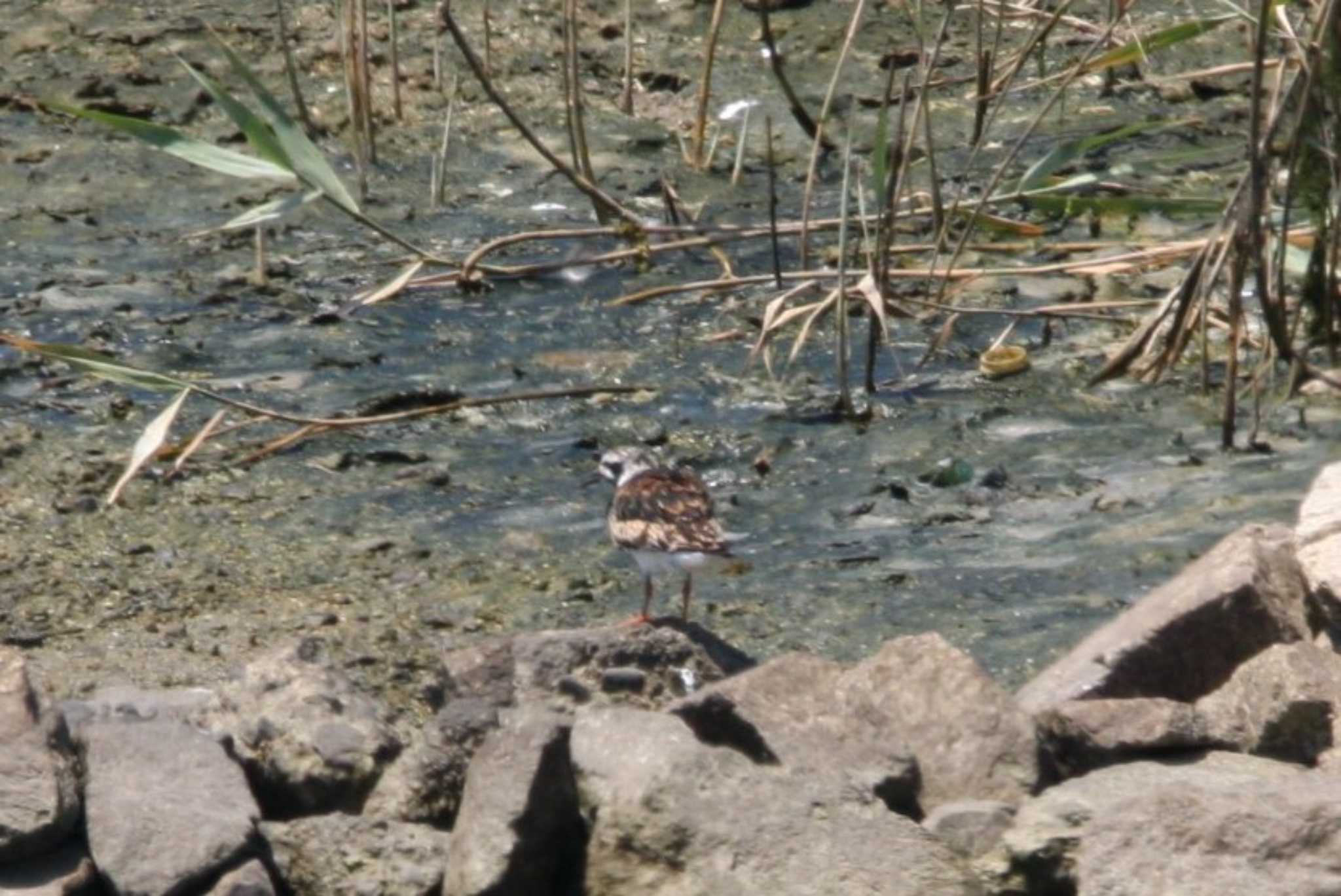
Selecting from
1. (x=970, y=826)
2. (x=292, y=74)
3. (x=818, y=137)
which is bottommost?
(x=970, y=826)

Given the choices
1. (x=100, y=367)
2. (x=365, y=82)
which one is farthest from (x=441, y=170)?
(x=100, y=367)

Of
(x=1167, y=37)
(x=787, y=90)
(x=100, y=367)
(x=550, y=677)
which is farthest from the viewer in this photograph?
(x=787, y=90)

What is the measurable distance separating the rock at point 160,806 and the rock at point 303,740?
0.09 m

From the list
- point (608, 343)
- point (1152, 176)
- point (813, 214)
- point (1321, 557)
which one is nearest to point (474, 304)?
point (608, 343)

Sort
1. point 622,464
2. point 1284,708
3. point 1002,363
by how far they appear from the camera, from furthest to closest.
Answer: point 1002,363, point 622,464, point 1284,708

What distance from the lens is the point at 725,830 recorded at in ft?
14.1

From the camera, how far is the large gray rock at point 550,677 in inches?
189

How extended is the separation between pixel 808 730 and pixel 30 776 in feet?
4.65

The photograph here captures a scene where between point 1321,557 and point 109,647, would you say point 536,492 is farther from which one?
point 1321,557

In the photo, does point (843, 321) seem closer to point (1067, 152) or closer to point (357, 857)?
point (1067, 152)

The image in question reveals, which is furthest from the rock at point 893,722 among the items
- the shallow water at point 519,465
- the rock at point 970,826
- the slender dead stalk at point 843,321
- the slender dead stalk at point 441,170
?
the slender dead stalk at point 441,170

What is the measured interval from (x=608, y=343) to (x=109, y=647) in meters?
2.48

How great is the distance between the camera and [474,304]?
26.9 feet

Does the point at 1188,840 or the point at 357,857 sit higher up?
the point at 1188,840
